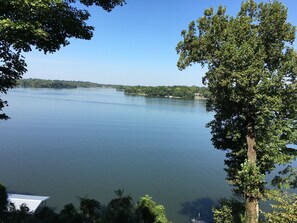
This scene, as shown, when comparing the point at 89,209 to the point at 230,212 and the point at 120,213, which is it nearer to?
the point at 120,213

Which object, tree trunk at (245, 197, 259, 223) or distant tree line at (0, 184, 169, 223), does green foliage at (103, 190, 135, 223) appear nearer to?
distant tree line at (0, 184, 169, 223)

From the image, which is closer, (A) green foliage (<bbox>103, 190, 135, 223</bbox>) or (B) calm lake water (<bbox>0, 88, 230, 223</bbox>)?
(A) green foliage (<bbox>103, 190, 135, 223</bbox>)

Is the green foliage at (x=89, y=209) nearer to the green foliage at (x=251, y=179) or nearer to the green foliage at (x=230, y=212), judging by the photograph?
the green foliage at (x=230, y=212)

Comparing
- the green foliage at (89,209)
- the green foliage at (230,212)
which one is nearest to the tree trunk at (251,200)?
the green foliage at (230,212)

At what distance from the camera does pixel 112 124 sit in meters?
58.3

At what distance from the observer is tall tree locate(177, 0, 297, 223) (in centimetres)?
1067

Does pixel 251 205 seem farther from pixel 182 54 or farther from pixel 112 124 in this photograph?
pixel 112 124

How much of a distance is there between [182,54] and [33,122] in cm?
4778

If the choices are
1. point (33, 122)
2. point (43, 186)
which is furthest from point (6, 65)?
point (33, 122)

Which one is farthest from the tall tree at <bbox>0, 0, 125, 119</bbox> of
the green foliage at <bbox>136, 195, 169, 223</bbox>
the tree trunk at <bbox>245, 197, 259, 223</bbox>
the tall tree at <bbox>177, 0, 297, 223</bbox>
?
the green foliage at <bbox>136, 195, 169, 223</bbox>

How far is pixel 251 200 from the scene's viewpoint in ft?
37.7

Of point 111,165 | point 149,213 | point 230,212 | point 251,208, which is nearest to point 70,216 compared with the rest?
point 149,213

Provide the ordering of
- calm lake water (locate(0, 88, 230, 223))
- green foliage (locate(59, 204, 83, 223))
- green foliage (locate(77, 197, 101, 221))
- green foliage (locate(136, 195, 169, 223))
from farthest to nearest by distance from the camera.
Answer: calm lake water (locate(0, 88, 230, 223)), green foliage (locate(136, 195, 169, 223)), green foliage (locate(77, 197, 101, 221)), green foliage (locate(59, 204, 83, 223))

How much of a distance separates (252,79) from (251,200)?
505cm
